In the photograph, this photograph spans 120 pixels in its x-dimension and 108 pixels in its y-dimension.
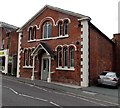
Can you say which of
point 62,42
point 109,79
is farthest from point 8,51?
point 109,79

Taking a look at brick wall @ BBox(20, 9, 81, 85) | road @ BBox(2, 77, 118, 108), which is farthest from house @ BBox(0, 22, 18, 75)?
road @ BBox(2, 77, 118, 108)

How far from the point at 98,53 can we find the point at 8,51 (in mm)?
13871

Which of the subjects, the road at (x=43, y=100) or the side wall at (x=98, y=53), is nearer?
the road at (x=43, y=100)

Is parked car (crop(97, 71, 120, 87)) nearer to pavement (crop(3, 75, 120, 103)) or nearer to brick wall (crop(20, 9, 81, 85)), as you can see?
pavement (crop(3, 75, 120, 103))

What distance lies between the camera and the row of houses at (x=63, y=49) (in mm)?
20234

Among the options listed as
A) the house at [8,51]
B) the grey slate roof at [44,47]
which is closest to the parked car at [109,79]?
the grey slate roof at [44,47]

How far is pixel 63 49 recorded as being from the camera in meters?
21.7

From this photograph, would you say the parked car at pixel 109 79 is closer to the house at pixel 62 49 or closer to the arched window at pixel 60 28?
the house at pixel 62 49

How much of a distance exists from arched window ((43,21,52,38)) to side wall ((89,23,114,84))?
491 centimetres

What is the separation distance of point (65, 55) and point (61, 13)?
4.46m

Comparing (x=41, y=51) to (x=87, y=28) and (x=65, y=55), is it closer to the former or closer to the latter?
(x=65, y=55)

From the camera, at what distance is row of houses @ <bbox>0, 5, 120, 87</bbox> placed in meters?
20.2

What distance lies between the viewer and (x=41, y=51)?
79.2ft

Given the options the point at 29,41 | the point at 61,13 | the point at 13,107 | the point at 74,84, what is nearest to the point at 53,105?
the point at 13,107
